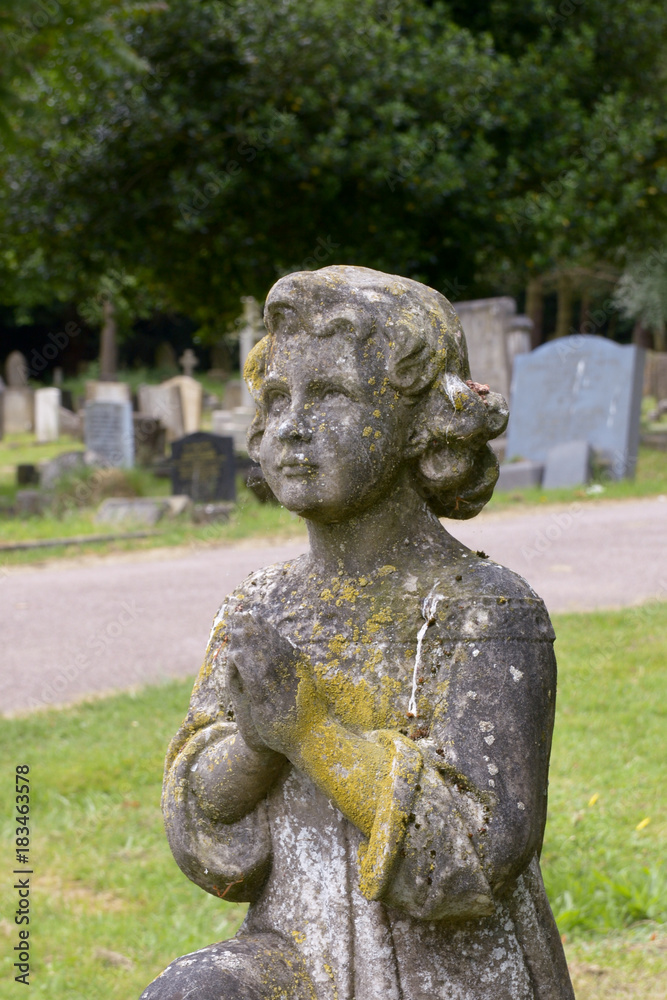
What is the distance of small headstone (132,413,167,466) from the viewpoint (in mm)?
18580

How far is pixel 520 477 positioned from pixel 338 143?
465 cm

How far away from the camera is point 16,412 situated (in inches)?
1065

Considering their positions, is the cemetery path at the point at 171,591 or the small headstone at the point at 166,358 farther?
the small headstone at the point at 166,358

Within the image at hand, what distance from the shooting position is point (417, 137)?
13.4 metres

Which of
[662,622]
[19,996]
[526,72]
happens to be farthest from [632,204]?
[19,996]

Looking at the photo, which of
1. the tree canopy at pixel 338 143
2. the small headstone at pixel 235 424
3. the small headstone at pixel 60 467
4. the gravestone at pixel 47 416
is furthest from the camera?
the gravestone at pixel 47 416

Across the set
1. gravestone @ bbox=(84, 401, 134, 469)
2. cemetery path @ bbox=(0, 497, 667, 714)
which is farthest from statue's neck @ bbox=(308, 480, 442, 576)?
gravestone @ bbox=(84, 401, 134, 469)

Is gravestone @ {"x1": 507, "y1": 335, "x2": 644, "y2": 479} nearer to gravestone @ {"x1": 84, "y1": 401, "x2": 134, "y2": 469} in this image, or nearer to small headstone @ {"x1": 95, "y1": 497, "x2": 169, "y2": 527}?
small headstone @ {"x1": 95, "y1": 497, "x2": 169, "y2": 527}

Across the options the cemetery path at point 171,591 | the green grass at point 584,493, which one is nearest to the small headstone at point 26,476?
the cemetery path at point 171,591

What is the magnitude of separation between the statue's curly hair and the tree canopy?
11.6m

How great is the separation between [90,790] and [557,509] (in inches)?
308

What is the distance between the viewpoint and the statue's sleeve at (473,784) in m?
1.83

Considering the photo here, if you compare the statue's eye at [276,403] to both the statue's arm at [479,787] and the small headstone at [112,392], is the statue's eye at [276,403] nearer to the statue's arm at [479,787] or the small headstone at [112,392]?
the statue's arm at [479,787]

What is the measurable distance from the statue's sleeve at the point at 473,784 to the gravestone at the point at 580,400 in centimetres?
1222
